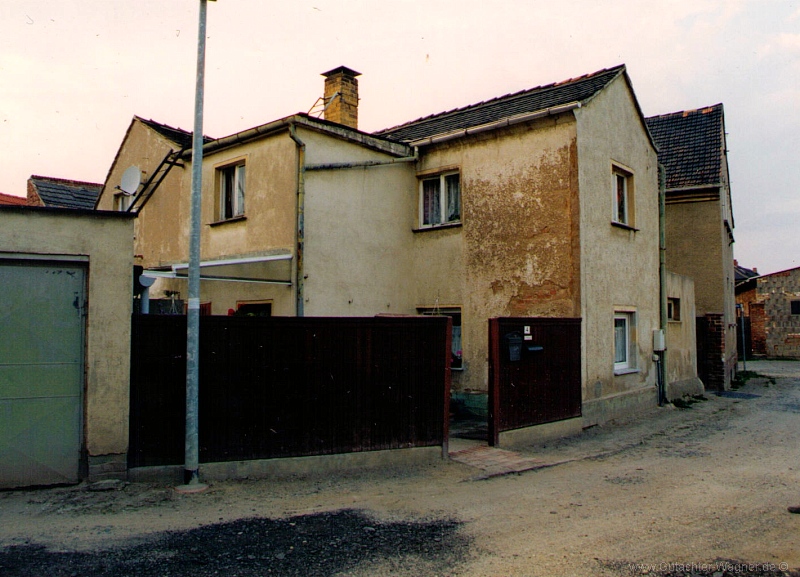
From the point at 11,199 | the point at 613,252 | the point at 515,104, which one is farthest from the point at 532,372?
the point at 11,199

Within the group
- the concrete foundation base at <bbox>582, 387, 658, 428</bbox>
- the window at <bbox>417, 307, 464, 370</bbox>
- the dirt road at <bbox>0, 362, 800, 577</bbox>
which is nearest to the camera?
the dirt road at <bbox>0, 362, 800, 577</bbox>

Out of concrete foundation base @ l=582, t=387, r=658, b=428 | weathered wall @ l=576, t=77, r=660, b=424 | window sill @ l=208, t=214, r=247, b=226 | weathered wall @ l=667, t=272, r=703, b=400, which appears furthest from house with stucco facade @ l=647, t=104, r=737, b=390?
window sill @ l=208, t=214, r=247, b=226

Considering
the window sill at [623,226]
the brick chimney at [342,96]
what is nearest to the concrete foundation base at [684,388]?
the window sill at [623,226]

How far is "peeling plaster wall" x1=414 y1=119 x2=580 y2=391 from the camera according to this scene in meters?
11.2

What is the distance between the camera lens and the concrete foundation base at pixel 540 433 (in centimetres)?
926

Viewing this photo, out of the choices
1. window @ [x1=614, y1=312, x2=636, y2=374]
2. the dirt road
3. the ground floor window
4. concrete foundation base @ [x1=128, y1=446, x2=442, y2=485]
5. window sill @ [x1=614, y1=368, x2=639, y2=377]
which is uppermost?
the ground floor window

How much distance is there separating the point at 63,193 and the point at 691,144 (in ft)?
67.0

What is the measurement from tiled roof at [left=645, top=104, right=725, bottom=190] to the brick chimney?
346 inches

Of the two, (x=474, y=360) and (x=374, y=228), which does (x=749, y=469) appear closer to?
(x=474, y=360)

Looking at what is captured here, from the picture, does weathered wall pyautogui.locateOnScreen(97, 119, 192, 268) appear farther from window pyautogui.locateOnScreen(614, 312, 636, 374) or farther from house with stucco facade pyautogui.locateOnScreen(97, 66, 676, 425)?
window pyautogui.locateOnScreen(614, 312, 636, 374)

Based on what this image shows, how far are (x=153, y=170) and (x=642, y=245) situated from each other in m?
11.6

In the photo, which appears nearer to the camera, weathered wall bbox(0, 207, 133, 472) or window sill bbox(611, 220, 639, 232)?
weathered wall bbox(0, 207, 133, 472)

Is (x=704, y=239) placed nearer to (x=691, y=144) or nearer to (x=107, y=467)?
(x=691, y=144)

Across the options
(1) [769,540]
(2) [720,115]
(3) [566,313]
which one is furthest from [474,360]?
(2) [720,115]
